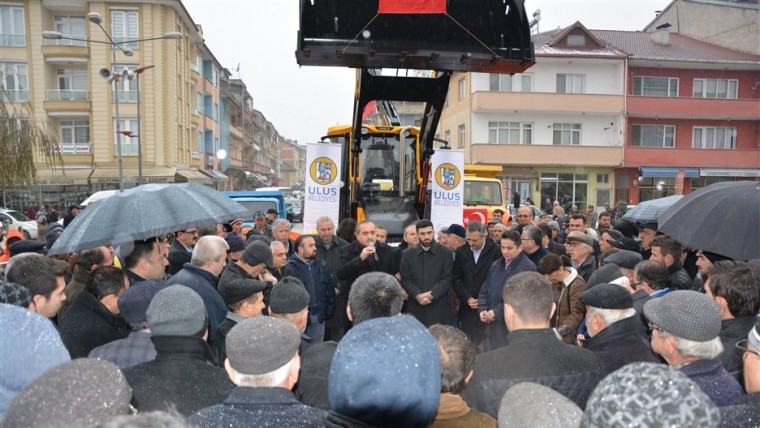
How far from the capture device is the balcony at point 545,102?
32.2 m

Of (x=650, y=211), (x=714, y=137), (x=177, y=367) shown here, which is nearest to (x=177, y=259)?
(x=177, y=367)

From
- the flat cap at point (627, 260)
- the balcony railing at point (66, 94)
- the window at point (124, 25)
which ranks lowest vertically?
the flat cap at point (627, 260)

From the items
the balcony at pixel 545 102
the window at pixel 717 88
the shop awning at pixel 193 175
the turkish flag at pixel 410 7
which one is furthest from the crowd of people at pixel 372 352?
the window at pixel 717 88

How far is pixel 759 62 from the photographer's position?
33594 millimetres

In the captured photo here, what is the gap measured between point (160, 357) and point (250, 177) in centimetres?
6355

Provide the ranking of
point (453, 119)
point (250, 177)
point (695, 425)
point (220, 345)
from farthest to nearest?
point (250, 177)
point (453, 119)
point (220, 345)
point (695, 425)

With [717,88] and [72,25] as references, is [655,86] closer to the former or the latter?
[717,88]

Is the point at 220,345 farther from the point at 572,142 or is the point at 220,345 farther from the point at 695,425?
the point at 572,142

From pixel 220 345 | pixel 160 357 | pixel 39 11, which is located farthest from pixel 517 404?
pixel 39 11

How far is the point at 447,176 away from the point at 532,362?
6586mm

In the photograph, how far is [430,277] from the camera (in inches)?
244

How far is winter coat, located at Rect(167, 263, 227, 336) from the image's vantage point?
3942mm

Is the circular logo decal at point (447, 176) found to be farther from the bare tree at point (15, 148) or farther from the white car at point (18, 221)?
the white car at point (18, 221)

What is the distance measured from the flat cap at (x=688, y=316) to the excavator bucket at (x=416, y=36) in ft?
12.8
